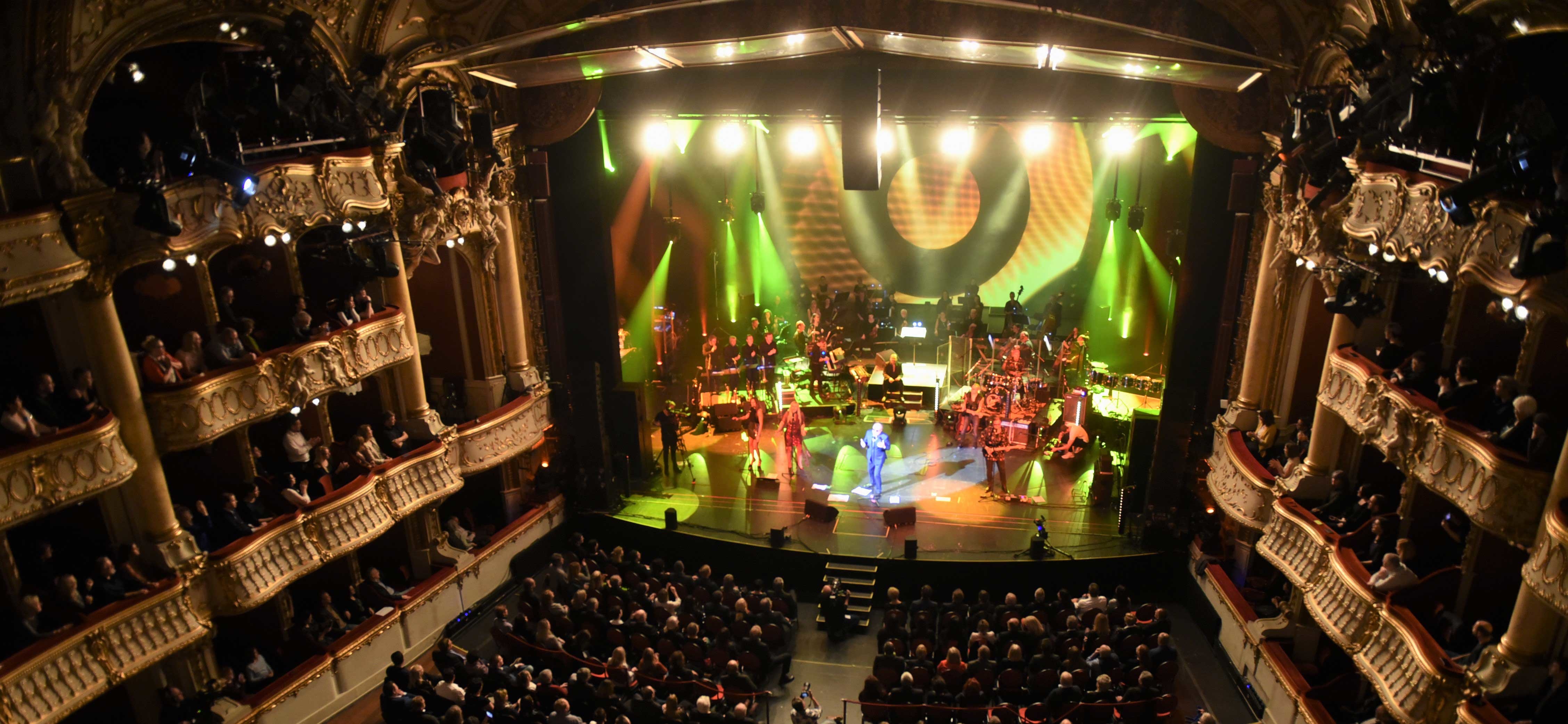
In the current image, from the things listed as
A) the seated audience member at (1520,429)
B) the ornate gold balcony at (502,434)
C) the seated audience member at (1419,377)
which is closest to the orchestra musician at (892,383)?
the ornate gold balcony at (502,434)

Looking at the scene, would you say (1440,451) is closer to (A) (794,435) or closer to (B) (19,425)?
(A) (794,435)

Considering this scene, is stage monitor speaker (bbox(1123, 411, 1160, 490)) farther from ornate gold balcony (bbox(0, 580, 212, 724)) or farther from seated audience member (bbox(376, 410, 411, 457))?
ornate gold balcony (bbox(0, 580, 212, 724))

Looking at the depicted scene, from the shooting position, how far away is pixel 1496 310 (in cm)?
985

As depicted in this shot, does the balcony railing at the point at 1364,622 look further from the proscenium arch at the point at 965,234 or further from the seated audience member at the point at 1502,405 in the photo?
the proscenium arch at the point at 965,234

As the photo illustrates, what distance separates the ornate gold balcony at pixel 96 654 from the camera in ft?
30.2

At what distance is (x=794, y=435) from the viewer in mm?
18562

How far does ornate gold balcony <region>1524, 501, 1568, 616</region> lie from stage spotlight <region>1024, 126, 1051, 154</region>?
49.5ft

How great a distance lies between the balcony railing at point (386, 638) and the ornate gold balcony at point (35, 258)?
573cm

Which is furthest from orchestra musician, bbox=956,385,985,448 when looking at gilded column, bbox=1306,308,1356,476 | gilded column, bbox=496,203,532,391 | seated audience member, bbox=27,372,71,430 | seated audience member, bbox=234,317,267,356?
seated audience member, bbox=27,372,71,430

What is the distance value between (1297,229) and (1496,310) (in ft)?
10.2

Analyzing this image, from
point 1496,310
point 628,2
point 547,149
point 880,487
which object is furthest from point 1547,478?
point 547,149

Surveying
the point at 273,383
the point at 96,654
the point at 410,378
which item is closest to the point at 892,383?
the point at 410,378

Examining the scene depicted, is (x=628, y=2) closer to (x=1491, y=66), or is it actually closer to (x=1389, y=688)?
(x=1491, y=66)

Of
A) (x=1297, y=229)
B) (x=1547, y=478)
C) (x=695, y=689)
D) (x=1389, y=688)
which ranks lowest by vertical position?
(x=695, y=689)
